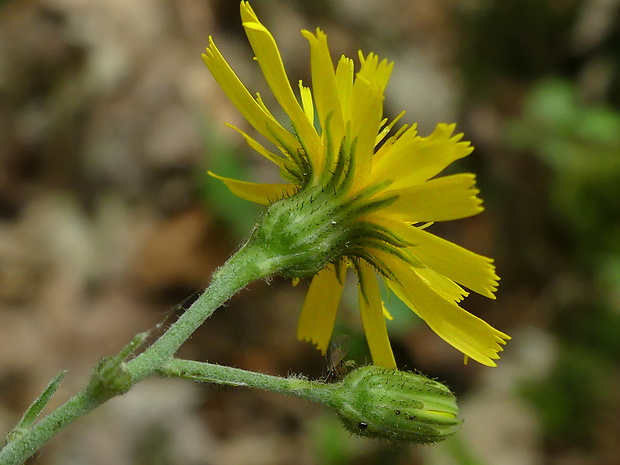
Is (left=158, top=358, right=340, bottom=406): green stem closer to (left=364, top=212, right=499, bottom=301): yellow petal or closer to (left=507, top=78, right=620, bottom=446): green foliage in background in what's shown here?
(left=364, top=212, right=499, bottom=301): yellow petal

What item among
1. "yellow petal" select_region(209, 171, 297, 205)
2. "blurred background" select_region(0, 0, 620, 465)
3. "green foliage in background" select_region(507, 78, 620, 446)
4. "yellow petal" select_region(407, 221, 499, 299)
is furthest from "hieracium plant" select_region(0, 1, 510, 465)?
"green foliage in background" select_region(507, 78, 620, 446)

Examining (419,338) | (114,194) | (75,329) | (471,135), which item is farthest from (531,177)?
(75,329)

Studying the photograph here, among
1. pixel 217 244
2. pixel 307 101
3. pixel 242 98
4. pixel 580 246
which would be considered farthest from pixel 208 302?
pixel 580 246

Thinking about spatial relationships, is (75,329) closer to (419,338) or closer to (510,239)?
(419,338)

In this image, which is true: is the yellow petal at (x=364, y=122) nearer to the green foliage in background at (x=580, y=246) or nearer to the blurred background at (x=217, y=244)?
the blurred background at (x=217, y=244)

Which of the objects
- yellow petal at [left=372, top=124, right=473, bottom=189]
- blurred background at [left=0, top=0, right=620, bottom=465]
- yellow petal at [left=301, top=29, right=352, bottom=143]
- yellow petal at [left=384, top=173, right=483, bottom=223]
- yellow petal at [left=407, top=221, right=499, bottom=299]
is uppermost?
yellow petal at [left=301, top=29, right=352, bottom=143]

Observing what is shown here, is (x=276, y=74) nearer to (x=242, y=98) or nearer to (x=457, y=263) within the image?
(x=242, y=98)

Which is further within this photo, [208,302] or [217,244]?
[217,244]
